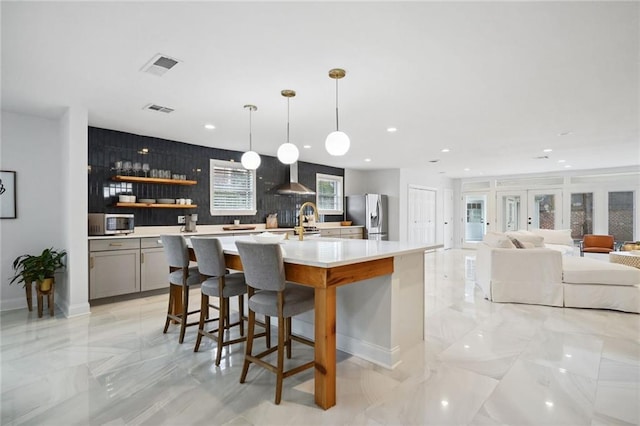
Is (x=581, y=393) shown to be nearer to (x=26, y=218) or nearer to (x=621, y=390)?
(x=621, y=390)

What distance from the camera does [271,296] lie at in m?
2.24

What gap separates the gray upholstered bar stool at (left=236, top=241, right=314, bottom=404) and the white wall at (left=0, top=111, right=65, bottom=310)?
325cm

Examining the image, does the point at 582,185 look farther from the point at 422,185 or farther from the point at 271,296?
the point at 271,296

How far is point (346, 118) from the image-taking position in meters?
4.14

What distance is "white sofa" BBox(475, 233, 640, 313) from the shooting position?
379 cm

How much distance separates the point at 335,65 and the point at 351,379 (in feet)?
7.87

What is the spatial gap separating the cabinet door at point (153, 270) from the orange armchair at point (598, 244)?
27.2 ft

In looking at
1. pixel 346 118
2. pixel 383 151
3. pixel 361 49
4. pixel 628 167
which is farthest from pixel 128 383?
pixel 628 167

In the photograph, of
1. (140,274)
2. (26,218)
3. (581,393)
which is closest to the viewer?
(581,393)

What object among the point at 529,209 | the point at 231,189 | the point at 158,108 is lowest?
the point at 529,209

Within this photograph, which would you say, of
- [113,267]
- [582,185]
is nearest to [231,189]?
[113,267]

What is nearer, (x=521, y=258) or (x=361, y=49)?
(x=361, y=49)

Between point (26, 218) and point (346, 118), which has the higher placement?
point (346, 118)

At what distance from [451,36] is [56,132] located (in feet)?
15.8
